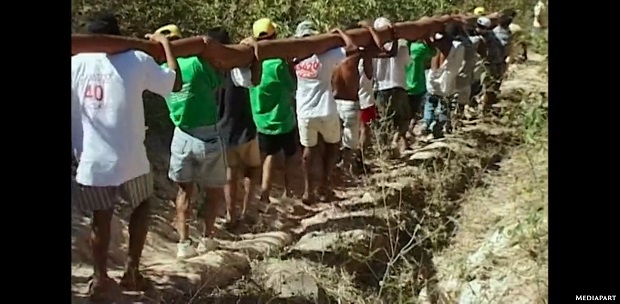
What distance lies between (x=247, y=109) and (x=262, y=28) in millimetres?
322

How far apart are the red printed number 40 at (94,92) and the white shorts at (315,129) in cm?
93

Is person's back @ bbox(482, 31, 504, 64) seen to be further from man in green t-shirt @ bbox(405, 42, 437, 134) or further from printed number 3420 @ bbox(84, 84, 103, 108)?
printed number 3420 @ bbox(84, 84, 103, 108)

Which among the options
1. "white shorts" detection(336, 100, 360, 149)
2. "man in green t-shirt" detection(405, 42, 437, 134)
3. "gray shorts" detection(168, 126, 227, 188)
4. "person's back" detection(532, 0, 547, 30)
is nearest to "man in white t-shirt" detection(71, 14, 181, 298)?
"gray shorts" detection(168, 126, 227, 188)

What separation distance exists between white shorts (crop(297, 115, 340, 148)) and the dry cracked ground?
0.24 metres

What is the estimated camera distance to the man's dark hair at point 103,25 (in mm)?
3232

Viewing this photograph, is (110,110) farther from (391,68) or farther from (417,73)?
(417,73)

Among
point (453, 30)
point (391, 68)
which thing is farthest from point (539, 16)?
point (391, 68)

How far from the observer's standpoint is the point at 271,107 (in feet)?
12.3

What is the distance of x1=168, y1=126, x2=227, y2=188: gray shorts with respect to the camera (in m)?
3.48
